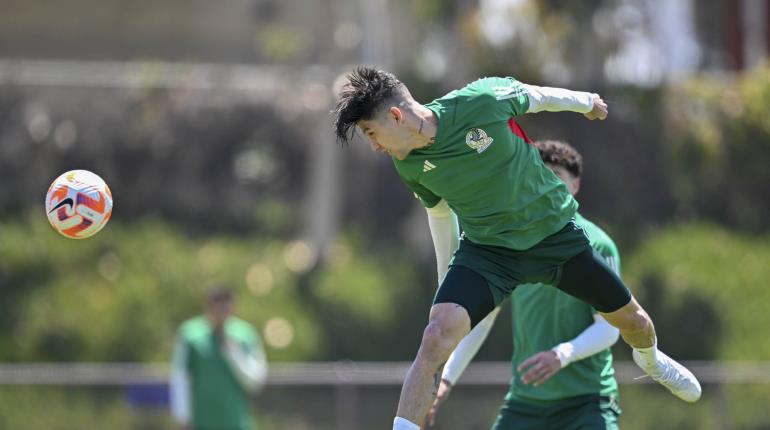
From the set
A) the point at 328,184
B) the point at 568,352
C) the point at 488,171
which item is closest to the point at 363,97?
the point at 488,171

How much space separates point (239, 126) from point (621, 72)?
19.5 feet

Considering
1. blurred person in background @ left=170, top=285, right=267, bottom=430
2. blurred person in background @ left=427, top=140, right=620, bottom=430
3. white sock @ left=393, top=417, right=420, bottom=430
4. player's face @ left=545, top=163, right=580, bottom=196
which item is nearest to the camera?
white sock @ left=393, top=417, right=420, bottom=430

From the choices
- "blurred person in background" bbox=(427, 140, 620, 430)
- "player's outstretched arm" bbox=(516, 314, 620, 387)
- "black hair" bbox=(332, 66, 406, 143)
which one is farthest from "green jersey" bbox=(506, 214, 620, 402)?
"black hair" bbox=(332, 66, 406, 143)

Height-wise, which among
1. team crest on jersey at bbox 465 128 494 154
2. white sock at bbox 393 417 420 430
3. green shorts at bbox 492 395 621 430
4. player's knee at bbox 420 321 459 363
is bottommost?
green shorts at bbox 492 395 621 430

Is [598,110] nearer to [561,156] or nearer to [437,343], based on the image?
[561,156]

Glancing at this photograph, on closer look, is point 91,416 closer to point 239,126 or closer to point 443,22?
point 239,126

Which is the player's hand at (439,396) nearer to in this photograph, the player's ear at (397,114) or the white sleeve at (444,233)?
the white sleeve at (444,233)

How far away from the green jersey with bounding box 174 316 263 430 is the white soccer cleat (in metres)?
5.23

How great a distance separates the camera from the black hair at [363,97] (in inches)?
233

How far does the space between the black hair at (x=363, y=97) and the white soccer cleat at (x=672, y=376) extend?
2048 millimetres

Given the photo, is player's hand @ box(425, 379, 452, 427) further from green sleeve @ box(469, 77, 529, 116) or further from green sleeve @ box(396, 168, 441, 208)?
green sleeve @ box(469, 77, 529, 116)

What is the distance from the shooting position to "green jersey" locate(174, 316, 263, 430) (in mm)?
11109

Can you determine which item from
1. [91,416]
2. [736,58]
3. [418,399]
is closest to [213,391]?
[91,416]

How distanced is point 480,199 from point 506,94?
0.55 metres
